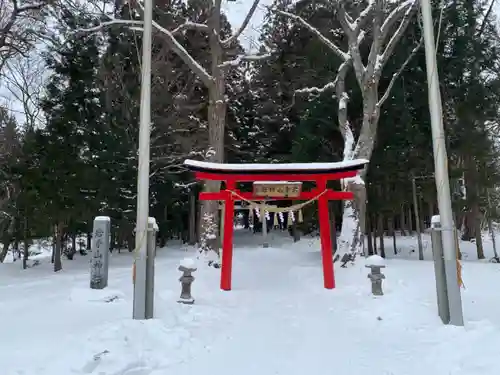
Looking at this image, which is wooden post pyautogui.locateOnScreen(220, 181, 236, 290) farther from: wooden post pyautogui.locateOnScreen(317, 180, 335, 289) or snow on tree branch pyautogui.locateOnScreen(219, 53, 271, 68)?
snow on tree branch pyautogui.locateOnScreen(219, 53, 271, 68)

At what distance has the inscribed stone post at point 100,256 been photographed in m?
8.51

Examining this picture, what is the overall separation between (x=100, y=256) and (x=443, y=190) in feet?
22.9

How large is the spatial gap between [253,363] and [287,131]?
2051cm

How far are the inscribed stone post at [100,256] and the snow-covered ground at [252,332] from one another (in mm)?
509

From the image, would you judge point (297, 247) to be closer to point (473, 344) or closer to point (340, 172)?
point (340, 172)

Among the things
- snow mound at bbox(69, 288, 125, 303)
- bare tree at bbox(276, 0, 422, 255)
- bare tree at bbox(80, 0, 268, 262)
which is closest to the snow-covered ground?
snow mound at bbox(69, 288, 125, 303)

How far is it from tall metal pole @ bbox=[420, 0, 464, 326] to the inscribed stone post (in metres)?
6.57

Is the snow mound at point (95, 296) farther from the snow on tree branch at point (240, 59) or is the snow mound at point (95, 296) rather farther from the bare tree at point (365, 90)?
the snow on tree branch at point (240, 59)

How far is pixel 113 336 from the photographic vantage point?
491 cm

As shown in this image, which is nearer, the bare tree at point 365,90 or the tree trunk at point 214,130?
the bare tree at point 365,90

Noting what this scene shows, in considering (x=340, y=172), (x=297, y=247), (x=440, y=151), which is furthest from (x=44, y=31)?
(x=297, y=247)

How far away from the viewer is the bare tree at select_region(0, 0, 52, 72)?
10688 millimetres

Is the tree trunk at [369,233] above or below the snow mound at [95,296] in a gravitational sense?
above

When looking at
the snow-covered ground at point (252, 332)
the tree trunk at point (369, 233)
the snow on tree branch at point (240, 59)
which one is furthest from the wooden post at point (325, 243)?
the tree trunk at point (369, 233)
